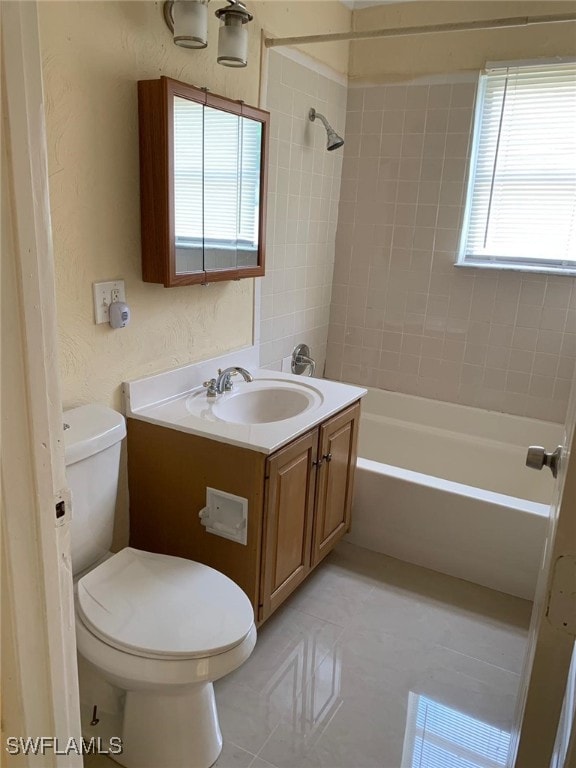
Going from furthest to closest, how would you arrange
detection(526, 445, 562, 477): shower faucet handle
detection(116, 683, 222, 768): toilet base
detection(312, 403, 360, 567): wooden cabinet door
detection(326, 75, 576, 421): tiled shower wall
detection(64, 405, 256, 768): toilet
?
detection(326, 75, 576, 421): tiled shower wall → detection(312, 403, 360, 567): wooden cabinet door → detection(116, 683, 222, 768): toilet base → detection(64, 405, 256, 768): toilet → detection(526, 445, 562, 477): shower faucet handle

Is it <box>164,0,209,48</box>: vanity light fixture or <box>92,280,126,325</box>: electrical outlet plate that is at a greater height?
<box>164,0,209,48</box>: vanity light fixture

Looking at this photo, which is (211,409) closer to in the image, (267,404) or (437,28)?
(267,404)

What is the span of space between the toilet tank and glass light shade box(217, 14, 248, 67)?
1.17 m

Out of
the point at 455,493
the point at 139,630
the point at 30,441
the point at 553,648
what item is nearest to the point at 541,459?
the point at 553,648

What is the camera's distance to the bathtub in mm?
2186

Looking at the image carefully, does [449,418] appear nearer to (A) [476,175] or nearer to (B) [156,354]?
(A) [476,175]

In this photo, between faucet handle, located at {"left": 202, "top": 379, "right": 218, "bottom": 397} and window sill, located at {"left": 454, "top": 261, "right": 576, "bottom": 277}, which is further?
window sill, located at {"left": 454, "top": 261, "right": 576, "bottom": 277}

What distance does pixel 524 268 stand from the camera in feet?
9.00

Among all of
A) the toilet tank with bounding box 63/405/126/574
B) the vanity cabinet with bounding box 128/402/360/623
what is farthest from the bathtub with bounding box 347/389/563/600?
the toilet tank with bounding box 63/405/126/574

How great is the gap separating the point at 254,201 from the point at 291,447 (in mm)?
1002

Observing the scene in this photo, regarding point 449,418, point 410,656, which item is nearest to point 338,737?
point 410,656

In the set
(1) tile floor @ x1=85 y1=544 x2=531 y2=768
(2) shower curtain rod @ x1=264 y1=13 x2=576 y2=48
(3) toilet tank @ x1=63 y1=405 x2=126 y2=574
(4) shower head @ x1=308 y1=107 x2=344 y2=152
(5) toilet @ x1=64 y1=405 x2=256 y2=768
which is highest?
(2) shower curtain rod @ x1=264 y1=13 x2=576 y2=48

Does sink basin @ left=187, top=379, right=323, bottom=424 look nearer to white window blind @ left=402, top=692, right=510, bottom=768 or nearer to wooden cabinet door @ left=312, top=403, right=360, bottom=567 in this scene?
wooden cabinet door @ left=312, top=403, right=360, bottom=567

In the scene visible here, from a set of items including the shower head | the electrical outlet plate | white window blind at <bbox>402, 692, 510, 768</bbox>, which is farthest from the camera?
the shower head
